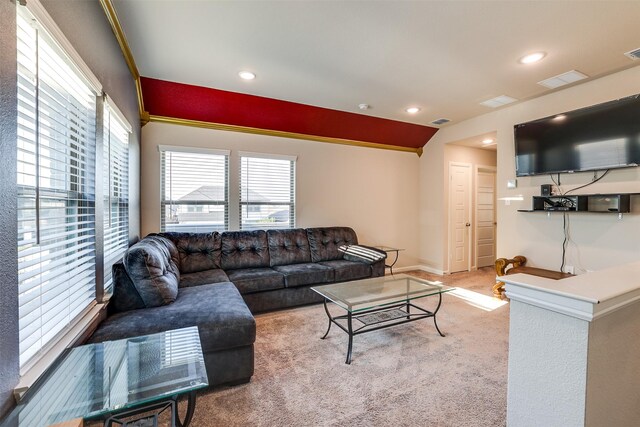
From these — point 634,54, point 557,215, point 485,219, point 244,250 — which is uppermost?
point 634,54

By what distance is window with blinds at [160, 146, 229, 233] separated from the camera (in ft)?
12.0

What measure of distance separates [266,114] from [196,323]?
292 centimetres

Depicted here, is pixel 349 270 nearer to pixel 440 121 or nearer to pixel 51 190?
pixel 440 121

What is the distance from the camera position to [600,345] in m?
0.95

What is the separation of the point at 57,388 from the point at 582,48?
4249 mm

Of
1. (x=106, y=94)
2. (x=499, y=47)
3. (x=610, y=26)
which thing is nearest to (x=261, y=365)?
(x=106, y=94)

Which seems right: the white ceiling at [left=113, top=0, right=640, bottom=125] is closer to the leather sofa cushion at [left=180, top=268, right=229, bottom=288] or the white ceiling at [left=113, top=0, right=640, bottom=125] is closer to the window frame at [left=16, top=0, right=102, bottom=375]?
the window frame at [left=16, top=0, right=102, bottom=375]

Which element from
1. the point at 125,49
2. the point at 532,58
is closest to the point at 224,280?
the point at 125,49

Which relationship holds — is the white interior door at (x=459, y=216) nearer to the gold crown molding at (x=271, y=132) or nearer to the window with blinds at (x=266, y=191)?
the gold crown molding at (x=271, y=132)

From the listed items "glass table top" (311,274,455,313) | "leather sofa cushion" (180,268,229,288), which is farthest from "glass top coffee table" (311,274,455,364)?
"leather sofa cushion" (180,268,229,288)

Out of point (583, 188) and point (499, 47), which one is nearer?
point (499, 47)

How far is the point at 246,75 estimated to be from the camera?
305 centimetres

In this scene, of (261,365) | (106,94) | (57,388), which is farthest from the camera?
(261,365)

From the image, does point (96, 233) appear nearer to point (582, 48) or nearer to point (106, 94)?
point (106, 94)
